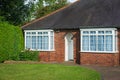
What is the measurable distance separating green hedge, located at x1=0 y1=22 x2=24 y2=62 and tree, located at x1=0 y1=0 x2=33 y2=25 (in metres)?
8.59

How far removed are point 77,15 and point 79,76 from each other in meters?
12.5

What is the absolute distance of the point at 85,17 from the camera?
28641 millimetres

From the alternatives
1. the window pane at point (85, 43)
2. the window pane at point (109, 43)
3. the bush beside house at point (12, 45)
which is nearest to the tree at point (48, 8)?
the bush beside house at point (12, 45)

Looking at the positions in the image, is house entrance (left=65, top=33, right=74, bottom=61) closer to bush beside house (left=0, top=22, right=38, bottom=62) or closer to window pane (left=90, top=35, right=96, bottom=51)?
bush beside house (left=0, top=22, right=38, bottom=62)

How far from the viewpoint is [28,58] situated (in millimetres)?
28906

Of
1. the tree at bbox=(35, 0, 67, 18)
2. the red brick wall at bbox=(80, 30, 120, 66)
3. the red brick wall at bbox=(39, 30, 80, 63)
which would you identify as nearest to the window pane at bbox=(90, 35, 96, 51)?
the red brick wall at bbox=(80, 30, 120, 66)

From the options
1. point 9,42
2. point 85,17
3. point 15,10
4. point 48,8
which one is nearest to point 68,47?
point 85,17

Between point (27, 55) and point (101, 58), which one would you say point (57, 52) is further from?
point (101, 58)

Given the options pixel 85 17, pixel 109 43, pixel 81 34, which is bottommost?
pixel 109 43

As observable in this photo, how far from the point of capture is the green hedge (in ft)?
89.0

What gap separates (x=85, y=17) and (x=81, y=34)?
1.93 m

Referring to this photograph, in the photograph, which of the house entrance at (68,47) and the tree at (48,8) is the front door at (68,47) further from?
the tree at (48,8)

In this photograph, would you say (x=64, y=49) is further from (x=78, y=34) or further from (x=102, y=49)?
(x=102, y=49)

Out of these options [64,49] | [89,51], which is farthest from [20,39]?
[89,51]
